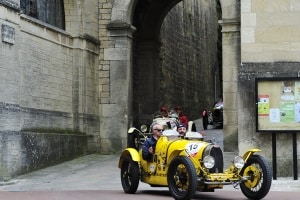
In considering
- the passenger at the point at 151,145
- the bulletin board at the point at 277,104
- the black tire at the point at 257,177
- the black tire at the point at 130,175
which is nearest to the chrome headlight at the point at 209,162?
the black tire at the point at 257,177

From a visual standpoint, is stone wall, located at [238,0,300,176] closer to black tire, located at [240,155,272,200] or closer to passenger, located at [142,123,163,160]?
passenger, located at [142,123,163,160]

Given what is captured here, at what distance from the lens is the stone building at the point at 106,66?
13141 mm

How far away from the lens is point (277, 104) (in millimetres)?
12469

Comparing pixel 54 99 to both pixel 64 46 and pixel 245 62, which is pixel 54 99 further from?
pixel 245 62

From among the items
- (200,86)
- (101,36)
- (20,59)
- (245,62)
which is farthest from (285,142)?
(200,86)

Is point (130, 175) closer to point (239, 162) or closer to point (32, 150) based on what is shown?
point (239, 162)

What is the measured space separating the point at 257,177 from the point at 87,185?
4.53m

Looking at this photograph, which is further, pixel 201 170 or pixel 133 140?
pixel 133 140

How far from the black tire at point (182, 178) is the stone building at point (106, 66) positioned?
4.06 m

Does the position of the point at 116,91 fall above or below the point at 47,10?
below

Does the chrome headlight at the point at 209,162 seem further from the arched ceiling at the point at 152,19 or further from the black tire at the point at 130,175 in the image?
the arched ceiling at the point at 152,19

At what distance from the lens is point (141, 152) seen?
10609mm

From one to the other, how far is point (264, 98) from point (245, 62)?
3.46 feet

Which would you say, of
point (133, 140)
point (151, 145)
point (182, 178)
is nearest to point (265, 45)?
point (133, 140)
